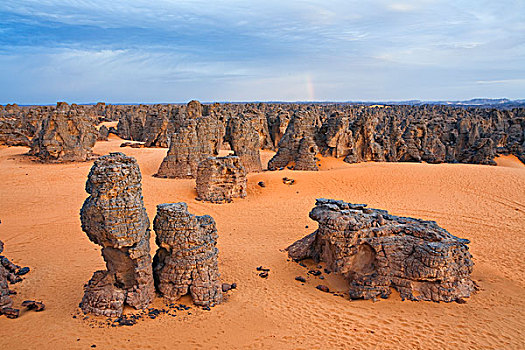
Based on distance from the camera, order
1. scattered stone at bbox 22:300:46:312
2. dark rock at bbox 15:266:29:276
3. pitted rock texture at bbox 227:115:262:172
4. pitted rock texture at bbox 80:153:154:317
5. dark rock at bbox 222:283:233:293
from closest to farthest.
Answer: pitted rock texture at bbox 80:153:154:317 → scattered stone at bbox 22:300:46:312 → dark rock at bbox 222:283:233:293 → dark rock at bbox 15:266:29:276 → pitted rock texture at bbox 227:115:262:172

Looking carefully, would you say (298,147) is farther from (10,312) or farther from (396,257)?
(10,312)

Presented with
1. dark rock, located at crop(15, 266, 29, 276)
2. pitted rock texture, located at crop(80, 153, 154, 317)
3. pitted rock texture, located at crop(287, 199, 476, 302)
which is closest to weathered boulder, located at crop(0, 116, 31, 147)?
dark rock, located at crop(15, 266, 29, 276)

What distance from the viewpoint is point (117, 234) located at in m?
8.21

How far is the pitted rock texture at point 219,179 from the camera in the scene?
20.2 meters

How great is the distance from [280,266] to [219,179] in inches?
366

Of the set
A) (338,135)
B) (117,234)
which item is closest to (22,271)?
(117,234)

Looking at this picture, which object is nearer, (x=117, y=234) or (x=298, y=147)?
(x=117, y=234)

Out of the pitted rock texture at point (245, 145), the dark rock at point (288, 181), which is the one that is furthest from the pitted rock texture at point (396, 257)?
the pitted rock texture at point (245, 145)

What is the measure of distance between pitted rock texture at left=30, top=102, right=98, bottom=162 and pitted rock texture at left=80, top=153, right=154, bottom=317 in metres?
23.2

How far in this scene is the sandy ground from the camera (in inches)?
313

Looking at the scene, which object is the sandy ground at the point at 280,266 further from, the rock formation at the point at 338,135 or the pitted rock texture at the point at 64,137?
the rock formation at the point at 338,135

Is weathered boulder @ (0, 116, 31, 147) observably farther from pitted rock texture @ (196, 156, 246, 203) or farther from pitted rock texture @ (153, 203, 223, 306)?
Result: pitted rock texture @ (153, 203, 223, 306)

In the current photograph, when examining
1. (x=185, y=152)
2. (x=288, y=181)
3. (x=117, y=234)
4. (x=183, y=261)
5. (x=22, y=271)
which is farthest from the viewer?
(x=185, y=152)

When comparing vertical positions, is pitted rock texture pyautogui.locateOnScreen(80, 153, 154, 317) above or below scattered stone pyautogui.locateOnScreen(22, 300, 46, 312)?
above
